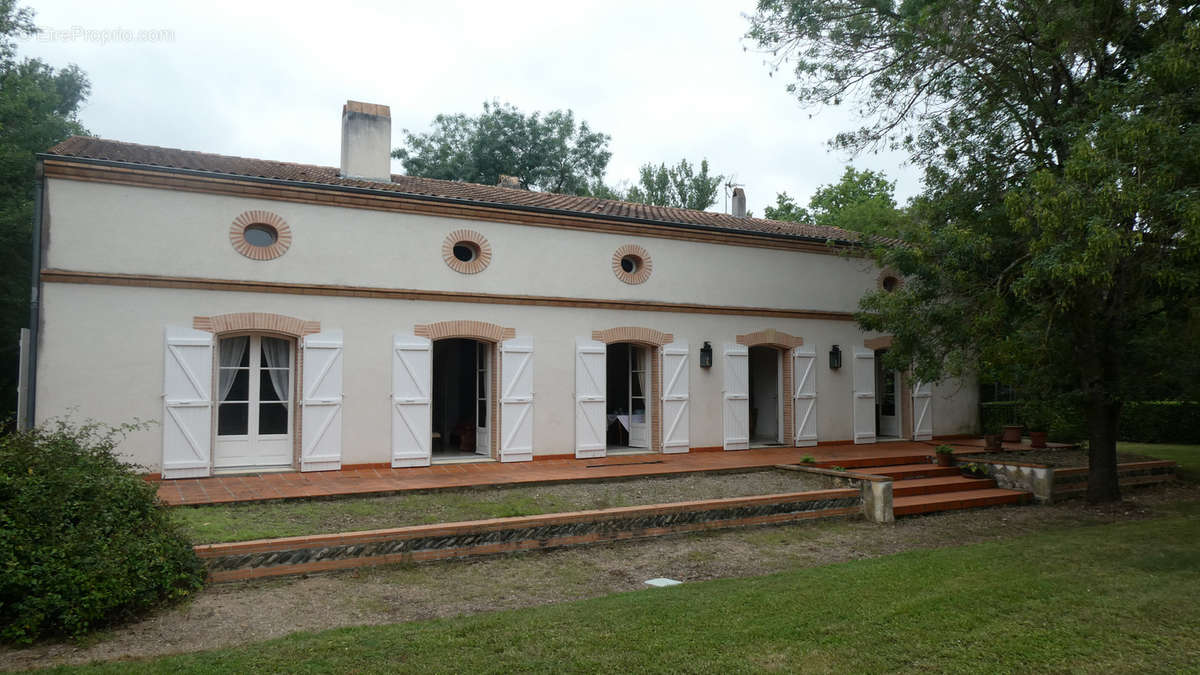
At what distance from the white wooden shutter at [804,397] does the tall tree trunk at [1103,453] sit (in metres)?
4.46

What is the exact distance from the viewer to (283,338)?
35.6 ft

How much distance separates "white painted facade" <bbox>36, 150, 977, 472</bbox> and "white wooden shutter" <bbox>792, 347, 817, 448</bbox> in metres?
0.04

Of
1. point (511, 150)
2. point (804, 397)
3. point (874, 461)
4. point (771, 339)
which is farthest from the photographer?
point (511, 150)

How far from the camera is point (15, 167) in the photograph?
16.7 m

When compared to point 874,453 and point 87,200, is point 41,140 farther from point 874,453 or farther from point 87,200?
point 874,453

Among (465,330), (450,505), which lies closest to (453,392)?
A: (465,330)

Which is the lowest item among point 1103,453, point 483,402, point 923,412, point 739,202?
point 1103,453

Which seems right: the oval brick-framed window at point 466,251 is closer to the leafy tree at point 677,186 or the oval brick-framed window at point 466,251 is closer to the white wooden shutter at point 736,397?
the white wooden shutter at point 736,397

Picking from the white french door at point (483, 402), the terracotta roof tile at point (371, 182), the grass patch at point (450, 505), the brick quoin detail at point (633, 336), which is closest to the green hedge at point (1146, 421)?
the terracotta roof tile at point (371, 182)

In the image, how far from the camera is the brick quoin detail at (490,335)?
11416 millimetres

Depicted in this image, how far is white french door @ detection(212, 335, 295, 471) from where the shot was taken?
34.3 feet

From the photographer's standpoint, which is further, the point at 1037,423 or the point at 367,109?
the point at 1037,423

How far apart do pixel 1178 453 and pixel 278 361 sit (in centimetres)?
1742

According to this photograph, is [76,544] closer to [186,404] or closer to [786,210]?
[186,404]
